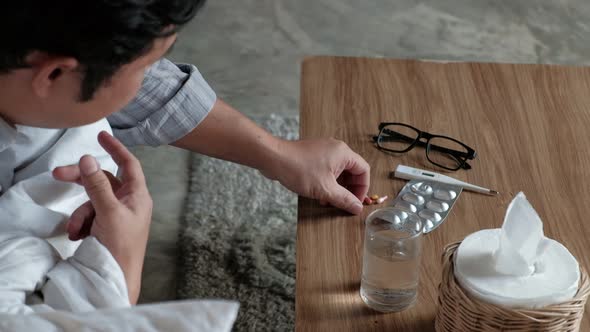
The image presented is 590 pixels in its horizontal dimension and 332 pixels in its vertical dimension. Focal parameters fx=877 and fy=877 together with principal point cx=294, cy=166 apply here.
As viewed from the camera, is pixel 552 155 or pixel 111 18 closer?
pixel 111 18

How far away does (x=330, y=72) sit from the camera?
4.94 feet

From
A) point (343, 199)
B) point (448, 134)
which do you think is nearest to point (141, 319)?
point (343, 199)

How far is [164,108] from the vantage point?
127 centimetres

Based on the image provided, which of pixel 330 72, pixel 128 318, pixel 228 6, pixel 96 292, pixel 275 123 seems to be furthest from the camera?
pixel 228 6

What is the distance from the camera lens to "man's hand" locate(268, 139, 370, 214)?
1208 millimetres

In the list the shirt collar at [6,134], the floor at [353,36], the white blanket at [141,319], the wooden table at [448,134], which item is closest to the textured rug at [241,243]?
the floor at [353,36]

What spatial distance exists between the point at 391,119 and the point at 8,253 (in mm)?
669

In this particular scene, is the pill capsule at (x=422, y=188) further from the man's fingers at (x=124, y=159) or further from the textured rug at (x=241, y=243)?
the textured rug at (x=241, y=243)

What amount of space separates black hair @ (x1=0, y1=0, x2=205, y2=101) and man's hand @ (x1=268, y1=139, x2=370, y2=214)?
0.40 meters

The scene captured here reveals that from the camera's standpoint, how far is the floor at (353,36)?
7.86 feet

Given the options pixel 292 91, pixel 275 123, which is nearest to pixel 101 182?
pixel 275 123

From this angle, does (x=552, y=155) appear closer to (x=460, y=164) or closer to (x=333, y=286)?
(x=460, y=164)

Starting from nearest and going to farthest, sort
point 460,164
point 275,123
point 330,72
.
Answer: point 460,164
point 330,72
point 275,123

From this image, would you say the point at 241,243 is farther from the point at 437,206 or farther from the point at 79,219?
the point at 79,219
